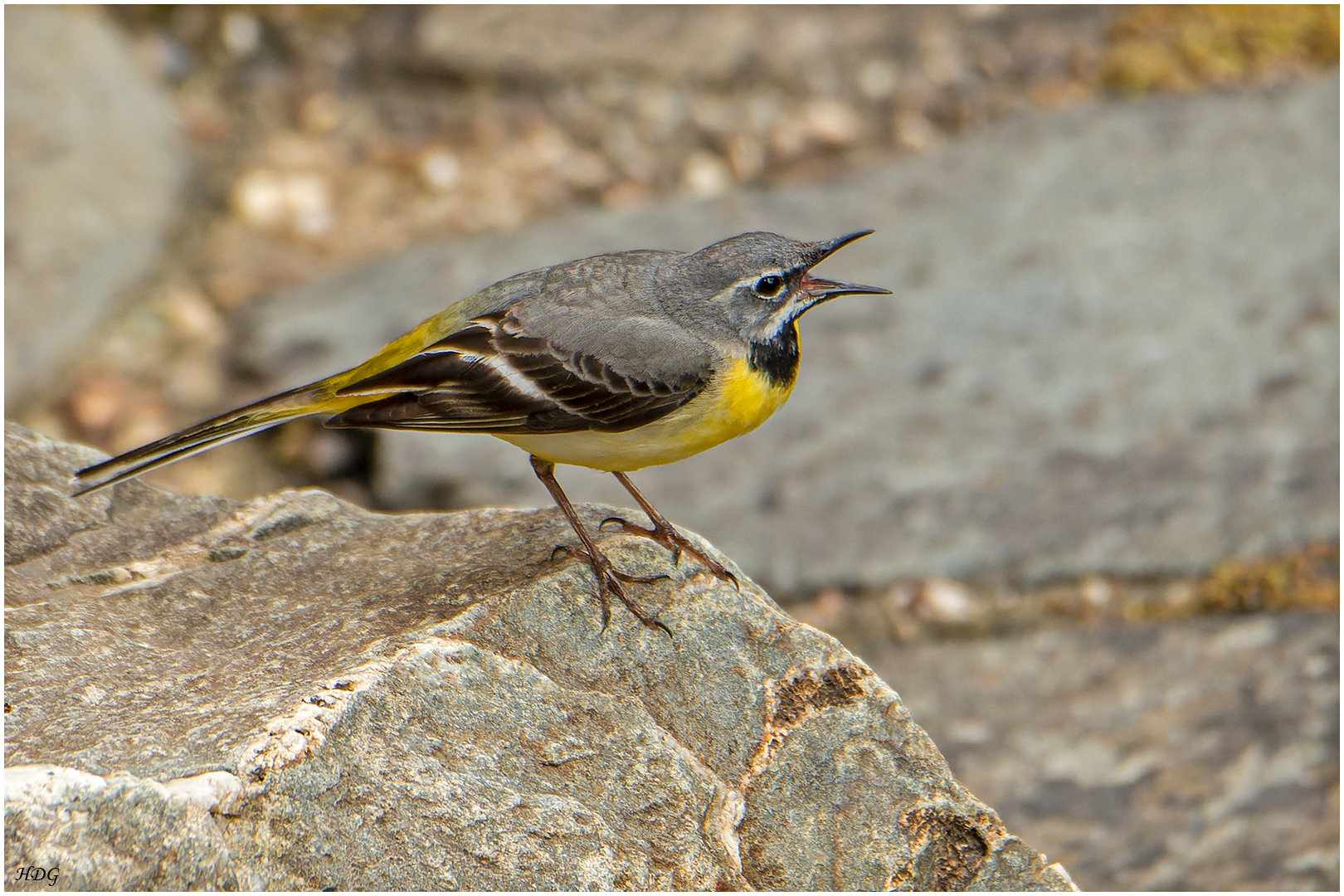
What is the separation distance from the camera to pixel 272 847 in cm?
303

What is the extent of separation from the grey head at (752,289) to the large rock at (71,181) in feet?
13.6

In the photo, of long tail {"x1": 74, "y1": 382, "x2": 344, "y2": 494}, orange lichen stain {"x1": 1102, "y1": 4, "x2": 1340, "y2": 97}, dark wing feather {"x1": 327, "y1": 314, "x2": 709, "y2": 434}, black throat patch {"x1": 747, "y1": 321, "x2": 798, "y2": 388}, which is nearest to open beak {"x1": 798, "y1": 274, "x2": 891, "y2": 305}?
black throat patch {"x1": 747, "y1": 321, "x2": 798, "y2": 388}

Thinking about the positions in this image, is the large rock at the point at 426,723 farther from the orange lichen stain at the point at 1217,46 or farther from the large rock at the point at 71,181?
the orange lichen stain at the point at 1217,46

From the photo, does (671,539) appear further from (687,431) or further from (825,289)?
Answer: (825,289)

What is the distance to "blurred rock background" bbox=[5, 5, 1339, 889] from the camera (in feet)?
18.7

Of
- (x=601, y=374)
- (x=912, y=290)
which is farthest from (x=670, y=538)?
(x=912, y=290)

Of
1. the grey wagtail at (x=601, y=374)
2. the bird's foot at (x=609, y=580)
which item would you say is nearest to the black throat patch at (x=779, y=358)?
the grey wagtail at (x=601, y=374)

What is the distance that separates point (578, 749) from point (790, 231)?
468cm

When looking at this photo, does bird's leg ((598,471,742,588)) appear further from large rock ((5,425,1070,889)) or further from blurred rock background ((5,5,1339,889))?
blurred rock background ((5,5,1339,889))

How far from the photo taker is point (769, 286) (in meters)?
4.47

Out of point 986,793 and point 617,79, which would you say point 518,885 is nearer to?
point 986,793

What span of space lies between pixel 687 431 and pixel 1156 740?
8.50 feet

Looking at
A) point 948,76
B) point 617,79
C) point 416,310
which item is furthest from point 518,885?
point 948,76

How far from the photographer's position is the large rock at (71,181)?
23.4 ft
